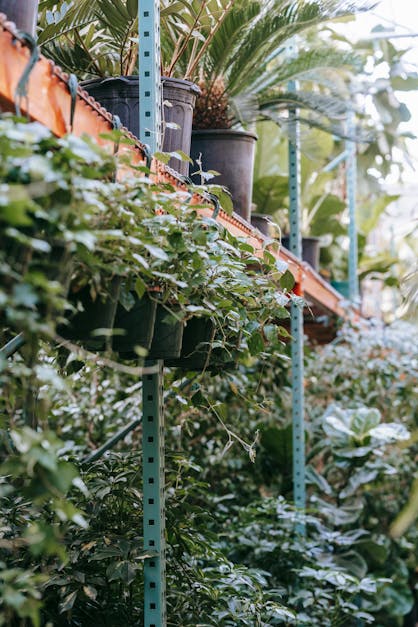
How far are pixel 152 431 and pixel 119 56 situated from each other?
48.9 inches

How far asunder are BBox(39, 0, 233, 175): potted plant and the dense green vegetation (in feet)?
1.37

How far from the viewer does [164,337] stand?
1.65 meters

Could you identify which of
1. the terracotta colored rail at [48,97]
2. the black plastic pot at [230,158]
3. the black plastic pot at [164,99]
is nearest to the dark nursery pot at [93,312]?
the terracotta colored rail at [48,97]

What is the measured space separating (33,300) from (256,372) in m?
3.39

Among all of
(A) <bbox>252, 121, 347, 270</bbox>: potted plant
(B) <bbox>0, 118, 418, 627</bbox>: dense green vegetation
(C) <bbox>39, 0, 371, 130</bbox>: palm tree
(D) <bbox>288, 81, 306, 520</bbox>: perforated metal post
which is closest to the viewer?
(B) <bbox>0, 118, 418, 627</bbox>: dense green vegetation

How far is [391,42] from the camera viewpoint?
259 inches

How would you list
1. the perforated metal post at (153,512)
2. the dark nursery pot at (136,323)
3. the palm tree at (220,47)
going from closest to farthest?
the dark nursery pot at (136,323) < the perforated metal post at (153,512) < the palm tree at (220,47)

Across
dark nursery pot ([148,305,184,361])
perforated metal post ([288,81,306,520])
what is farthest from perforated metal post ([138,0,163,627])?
perforated metal post ([288,81,306,520])

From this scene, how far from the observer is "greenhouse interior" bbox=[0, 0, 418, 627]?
1.14 meters

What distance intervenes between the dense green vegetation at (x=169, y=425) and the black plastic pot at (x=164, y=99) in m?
0.39

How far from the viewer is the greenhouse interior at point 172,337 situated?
1.14 m

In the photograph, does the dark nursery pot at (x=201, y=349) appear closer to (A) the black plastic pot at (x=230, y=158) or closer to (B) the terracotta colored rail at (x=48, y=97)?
(B) the terracotta colored rail at (x=48, y=97)

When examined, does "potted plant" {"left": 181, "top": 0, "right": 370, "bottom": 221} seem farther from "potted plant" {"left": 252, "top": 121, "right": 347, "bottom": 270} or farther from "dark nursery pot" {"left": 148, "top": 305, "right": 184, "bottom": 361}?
"potted plant" {"left": 252, "top": 121, "right": 347, "bottom": 270}

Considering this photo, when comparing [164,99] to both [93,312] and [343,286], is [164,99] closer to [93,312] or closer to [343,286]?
[93,312]
